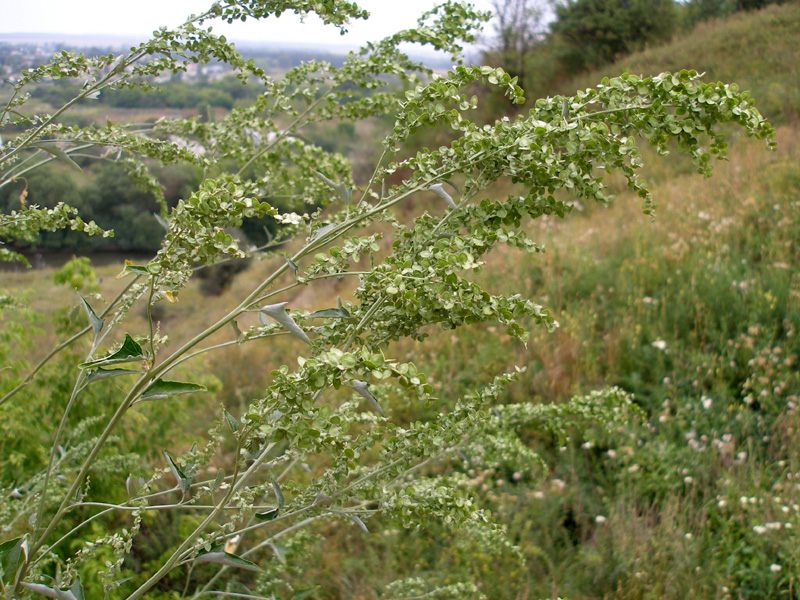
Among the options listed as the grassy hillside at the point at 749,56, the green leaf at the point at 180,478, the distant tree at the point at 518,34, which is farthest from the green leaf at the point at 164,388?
the distant tree at the point at 518,34

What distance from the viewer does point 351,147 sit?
8.09 metres

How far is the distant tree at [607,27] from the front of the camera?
1459 centimetres

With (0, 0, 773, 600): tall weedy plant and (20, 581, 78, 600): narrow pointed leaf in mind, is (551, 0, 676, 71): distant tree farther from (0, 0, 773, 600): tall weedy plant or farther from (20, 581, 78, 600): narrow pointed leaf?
(20, 581, 78, 600): narrow pointed leaf

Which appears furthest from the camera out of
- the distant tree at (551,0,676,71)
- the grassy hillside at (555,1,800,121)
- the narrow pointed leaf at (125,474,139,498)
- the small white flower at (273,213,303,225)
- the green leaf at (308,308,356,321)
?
the distant tree at (551,0,676,71)

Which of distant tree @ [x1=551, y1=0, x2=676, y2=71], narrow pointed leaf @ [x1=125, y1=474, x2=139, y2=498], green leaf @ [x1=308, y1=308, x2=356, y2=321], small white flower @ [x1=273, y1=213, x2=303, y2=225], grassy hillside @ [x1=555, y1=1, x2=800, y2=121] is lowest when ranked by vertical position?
narrow pointed leaf @ [x1=125, y1=474, x2=139, y2=498]

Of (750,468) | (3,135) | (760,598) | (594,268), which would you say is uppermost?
(3,135)

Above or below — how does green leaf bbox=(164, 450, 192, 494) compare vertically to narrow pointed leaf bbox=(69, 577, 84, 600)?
above

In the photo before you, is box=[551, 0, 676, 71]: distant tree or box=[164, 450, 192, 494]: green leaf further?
box=[551, 0, 676, 71]: distant tree

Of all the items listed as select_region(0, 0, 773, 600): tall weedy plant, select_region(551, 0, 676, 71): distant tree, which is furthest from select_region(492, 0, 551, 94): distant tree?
select_region(0, 0, 773, 600): tall weedy plant

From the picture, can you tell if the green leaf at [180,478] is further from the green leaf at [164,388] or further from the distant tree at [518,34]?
the distant tree at [518,34]

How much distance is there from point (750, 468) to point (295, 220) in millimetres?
2792

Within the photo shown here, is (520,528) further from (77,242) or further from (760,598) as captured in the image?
(77,242)

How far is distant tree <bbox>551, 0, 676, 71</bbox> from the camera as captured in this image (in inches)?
575

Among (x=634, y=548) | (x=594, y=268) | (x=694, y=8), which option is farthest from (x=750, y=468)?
(x=694, y=8)
